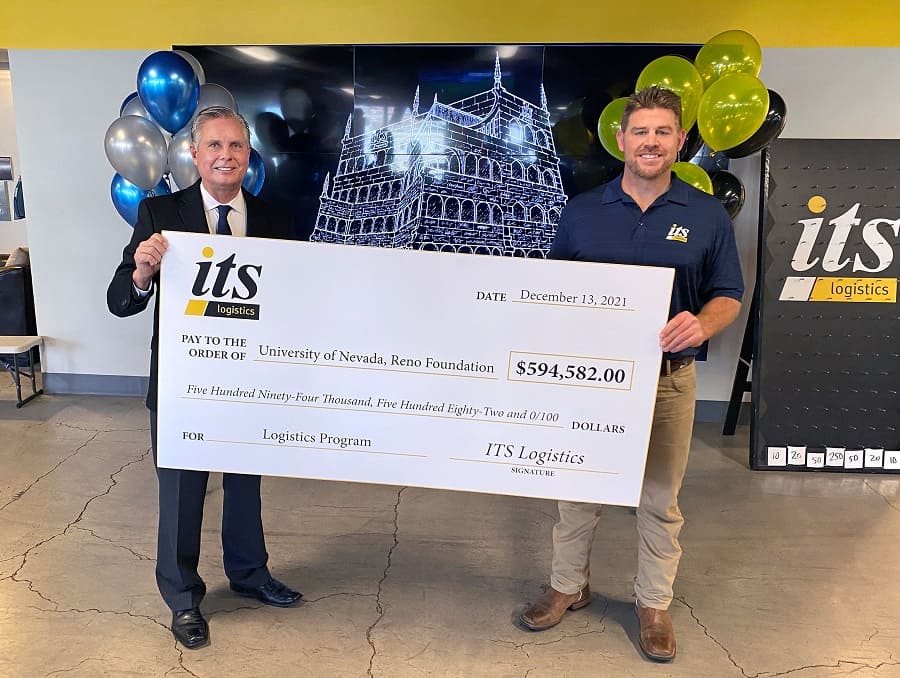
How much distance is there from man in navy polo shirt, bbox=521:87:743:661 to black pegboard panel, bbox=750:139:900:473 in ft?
5.77

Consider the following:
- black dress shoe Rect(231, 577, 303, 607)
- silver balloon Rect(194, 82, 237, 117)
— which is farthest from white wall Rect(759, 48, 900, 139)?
black dress shoe Rect(231, 577, 303, 607)

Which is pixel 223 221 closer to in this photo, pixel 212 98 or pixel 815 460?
pixel 212 98

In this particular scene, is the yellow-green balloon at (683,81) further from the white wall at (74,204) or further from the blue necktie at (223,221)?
the white wall at (74,204)

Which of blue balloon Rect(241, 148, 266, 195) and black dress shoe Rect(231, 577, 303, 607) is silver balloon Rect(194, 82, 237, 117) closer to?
blue balloon Rect(241, 148, 266, 195)

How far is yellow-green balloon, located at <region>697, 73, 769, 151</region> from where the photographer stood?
2.95 meters

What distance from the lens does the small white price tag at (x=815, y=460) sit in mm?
3584

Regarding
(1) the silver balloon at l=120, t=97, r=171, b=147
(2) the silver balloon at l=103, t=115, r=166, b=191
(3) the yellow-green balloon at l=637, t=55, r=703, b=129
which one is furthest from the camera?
(1) the silver balloon at l=120, t=97, r=171, b=147

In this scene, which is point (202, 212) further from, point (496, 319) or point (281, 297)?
point (496, 319)

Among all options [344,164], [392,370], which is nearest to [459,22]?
[344,164]

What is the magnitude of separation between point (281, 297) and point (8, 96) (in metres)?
7.76

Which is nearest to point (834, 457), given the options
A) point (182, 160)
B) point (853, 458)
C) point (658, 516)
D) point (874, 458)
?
point (853, 458)

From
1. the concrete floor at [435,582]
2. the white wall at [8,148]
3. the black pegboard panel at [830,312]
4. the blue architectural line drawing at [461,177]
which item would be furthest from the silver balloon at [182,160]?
the white wall at [8,148]

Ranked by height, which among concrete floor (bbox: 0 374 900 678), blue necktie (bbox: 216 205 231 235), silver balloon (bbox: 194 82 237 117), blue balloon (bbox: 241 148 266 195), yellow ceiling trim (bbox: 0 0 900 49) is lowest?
concrete floor (bbox: 0 374 900 678)

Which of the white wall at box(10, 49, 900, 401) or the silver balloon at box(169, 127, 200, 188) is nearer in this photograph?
the silver balloon at box(169, 127, 200, 188)
